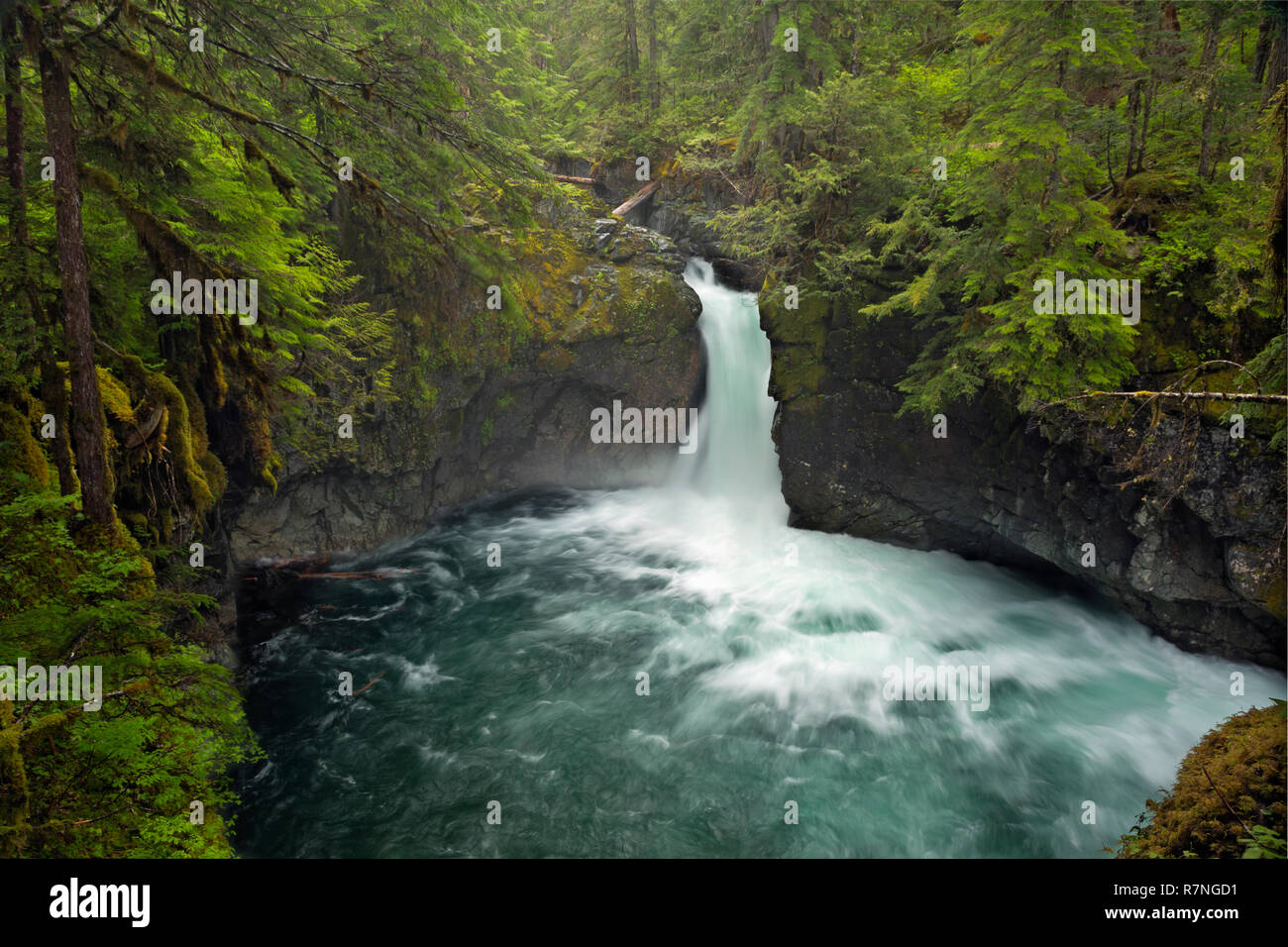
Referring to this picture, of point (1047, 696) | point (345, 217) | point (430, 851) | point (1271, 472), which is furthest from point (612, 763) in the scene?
point (345, 217)

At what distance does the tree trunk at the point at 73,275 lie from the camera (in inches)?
182

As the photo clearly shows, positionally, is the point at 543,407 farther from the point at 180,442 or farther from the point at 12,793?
the point at 12,793

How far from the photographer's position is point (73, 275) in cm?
478

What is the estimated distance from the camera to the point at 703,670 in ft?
35.6

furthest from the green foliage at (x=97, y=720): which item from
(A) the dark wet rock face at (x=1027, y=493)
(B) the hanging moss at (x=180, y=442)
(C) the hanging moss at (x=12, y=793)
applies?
(A) the dark wet rock face at (x=1027, y=493)

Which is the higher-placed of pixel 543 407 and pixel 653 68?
pixel 653 68

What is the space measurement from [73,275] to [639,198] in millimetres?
19843

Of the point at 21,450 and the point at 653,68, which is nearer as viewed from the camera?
the point at 21,450

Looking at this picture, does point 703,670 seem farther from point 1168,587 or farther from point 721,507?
point 1168,587

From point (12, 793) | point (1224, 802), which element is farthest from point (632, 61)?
point (12, 793)

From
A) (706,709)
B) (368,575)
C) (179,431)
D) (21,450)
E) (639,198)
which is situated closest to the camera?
(21,450)

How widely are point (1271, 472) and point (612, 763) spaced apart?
1097 centimetres

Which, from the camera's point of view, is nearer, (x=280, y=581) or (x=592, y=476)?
(x=280, y=581)

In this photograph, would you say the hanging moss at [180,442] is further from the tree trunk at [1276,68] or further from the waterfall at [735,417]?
the tree trunk at [1276,68]
